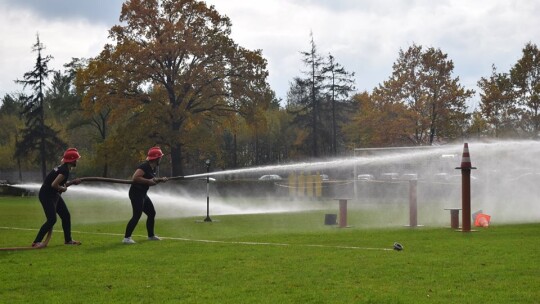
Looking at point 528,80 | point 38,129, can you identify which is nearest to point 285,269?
point 528,80

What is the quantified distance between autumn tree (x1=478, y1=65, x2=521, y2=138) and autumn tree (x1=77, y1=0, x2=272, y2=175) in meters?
18.5

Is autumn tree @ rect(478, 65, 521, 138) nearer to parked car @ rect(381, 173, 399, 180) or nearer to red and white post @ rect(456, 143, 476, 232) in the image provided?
parked car @ rect(381, 173, 399, 180)

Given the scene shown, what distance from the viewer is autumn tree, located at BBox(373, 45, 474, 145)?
5278cm

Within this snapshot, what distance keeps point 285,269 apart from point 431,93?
144ft

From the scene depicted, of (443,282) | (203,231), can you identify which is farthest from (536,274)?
(203,231)

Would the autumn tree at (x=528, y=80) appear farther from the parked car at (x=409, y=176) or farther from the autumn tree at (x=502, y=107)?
the parked car at (x=409, y=176)

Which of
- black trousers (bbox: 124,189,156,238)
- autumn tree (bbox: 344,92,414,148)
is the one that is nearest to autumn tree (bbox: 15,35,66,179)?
autumn tree (bbox: 344,92,414,148)

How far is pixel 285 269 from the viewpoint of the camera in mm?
11750

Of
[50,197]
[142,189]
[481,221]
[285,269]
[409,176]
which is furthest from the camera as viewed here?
[409,176]

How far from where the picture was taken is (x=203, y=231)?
21.4 meters

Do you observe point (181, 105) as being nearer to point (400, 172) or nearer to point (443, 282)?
point (400, 172)

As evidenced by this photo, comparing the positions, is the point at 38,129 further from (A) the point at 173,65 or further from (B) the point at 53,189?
(B) the point at 53,189

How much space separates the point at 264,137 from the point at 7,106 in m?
45.7

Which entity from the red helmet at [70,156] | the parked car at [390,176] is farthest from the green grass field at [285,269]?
the parked car at [390,176]
